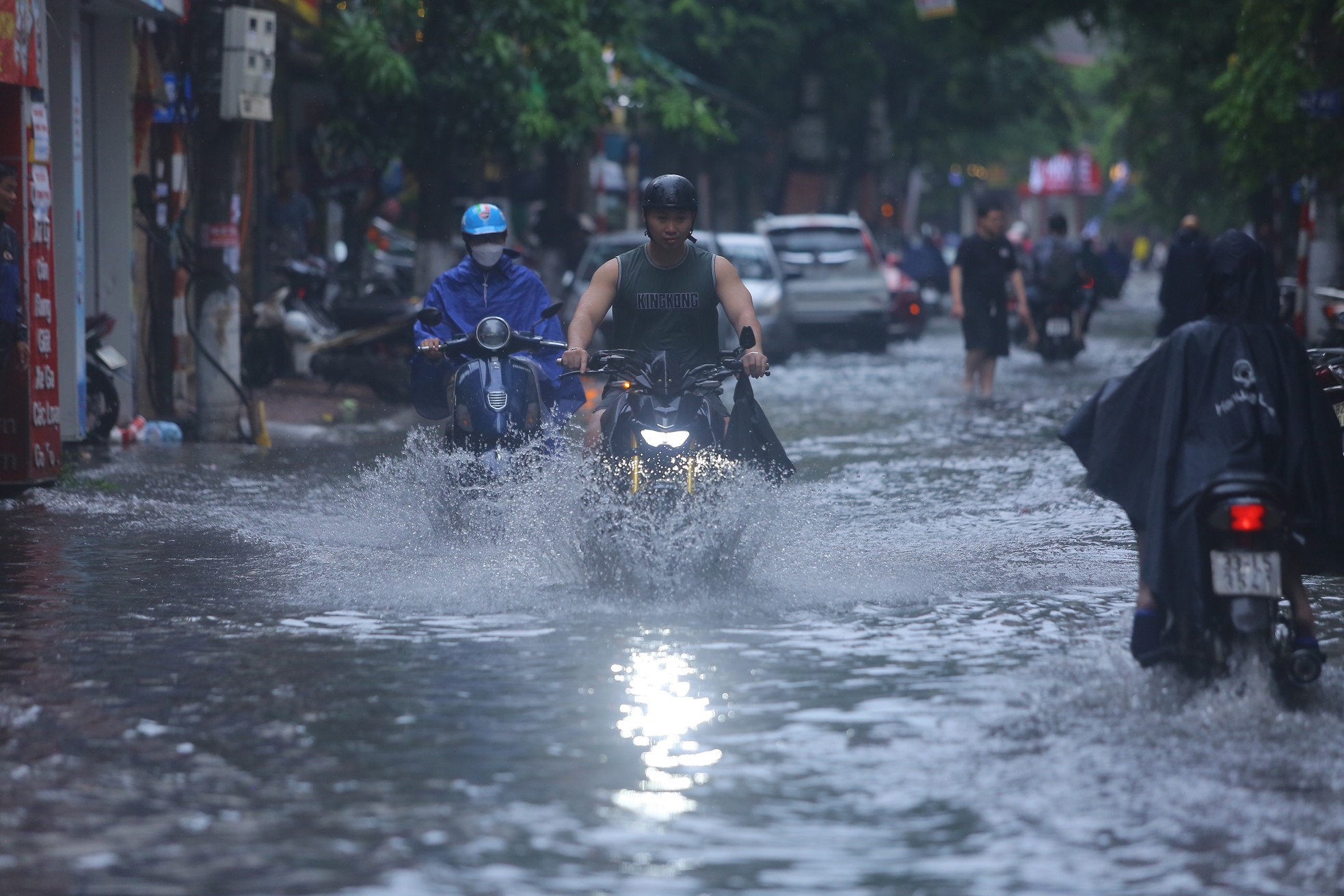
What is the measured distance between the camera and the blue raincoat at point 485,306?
33.2 ft

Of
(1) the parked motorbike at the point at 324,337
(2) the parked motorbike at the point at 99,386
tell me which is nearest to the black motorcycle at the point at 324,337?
(1) the parked motorbike at the point at 324,337

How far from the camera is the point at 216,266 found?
49.5 ft

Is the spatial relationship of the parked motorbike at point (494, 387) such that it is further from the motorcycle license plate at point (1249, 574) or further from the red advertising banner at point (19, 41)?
the motorcycle license plate at point (1249, 574)

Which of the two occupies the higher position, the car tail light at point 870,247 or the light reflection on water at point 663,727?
the car tail light at point 870,247

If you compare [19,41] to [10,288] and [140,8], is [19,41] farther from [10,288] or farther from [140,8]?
[140,8]

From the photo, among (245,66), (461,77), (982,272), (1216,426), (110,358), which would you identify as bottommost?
(110,358)

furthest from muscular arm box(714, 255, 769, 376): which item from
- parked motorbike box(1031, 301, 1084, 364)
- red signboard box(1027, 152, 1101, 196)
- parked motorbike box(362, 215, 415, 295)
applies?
red signboard box(1027, 152, 1101, 196)

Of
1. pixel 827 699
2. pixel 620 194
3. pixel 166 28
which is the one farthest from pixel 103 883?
pixel 620 194

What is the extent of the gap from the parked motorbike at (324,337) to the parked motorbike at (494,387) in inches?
299

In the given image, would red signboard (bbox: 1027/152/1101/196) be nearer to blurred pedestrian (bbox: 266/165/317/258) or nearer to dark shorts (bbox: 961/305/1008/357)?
blurred pedestrian (bbox: 266/165/317/258)

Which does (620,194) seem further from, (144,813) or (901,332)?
(144,813)

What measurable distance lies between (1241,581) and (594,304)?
132 inches

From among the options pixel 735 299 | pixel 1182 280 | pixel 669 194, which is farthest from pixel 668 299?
pixel 1182 280

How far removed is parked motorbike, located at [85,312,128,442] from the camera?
47.3ft
